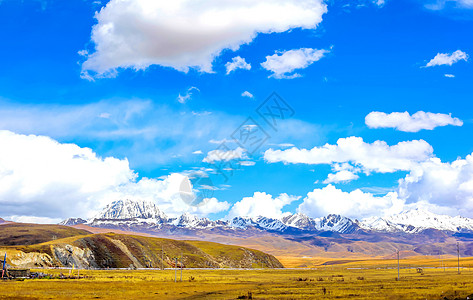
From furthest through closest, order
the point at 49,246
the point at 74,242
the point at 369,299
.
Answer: the point at 74,242 < the point at 49,246 < the point at 369,299

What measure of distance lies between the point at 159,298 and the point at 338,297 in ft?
88.6

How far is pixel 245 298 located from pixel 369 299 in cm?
1751

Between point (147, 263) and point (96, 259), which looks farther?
point (147, 263)

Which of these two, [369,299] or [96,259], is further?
[96,259]

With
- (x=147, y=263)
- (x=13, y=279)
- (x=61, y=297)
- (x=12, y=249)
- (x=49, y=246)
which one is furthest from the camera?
(x=147, y=263)

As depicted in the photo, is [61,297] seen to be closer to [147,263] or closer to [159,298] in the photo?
[159,298]

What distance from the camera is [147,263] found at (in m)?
199

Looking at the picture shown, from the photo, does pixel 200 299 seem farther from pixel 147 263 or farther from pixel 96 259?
pixel 147 263

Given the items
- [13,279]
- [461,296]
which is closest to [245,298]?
[461,296]

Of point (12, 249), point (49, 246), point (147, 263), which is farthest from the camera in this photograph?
point (147, 263)

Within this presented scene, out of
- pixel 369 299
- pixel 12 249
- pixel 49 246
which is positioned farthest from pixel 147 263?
pixel 369 299

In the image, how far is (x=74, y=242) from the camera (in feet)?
606

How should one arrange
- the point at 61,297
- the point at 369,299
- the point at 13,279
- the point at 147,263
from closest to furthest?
the point at 369,299
the point at 61,297
the point at 13,279
the point at 147,263

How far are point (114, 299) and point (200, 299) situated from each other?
1243 cm
